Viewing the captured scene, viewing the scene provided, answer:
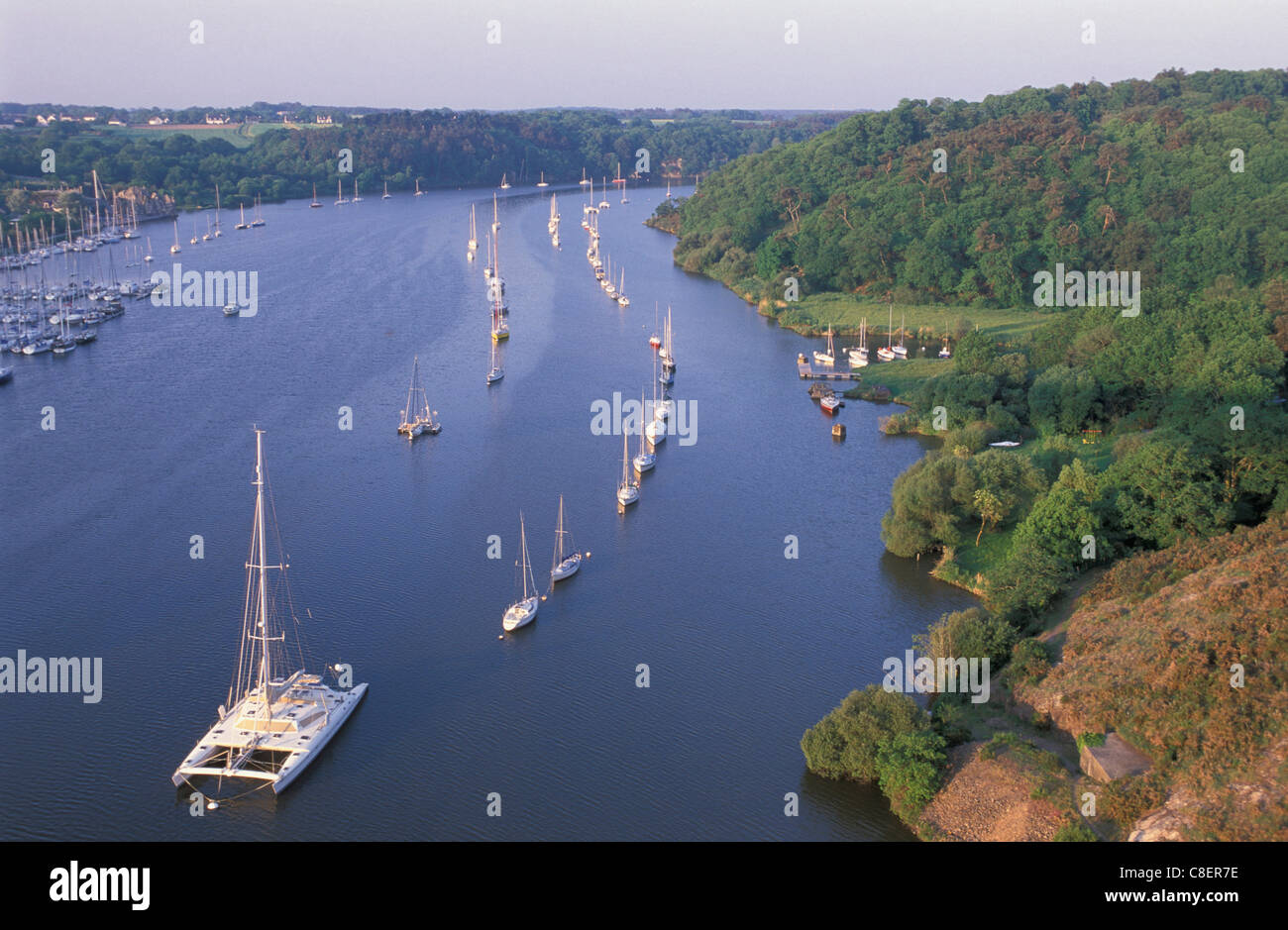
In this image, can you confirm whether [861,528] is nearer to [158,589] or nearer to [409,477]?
[409,477]

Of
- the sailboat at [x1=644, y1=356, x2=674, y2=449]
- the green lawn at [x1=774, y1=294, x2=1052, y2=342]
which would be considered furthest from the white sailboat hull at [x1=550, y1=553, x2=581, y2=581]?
the green lawn at [x1=774, y1=294, x2=1052, y2=342]

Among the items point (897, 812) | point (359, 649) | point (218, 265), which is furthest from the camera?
point (218, 265)

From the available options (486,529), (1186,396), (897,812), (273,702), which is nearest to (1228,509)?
(1186,396)

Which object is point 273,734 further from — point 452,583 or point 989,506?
point 989,506

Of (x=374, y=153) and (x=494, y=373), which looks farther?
(x=374, y=153)

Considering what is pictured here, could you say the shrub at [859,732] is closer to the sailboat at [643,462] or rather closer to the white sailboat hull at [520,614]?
the white sailboat hull at [520,614]

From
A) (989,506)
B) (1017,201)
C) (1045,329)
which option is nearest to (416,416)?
(989,506)
